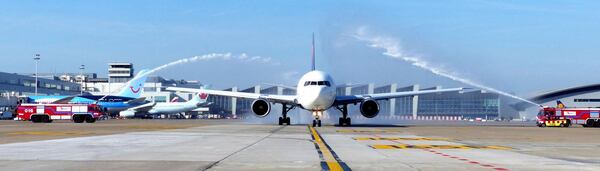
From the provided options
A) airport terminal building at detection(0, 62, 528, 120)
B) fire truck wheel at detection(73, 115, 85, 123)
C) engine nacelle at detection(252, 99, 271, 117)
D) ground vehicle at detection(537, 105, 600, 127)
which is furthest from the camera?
airport terminal building at detection(0, 62, 528, 120)

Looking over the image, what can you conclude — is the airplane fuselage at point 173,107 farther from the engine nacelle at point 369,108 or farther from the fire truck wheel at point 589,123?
the fire truck wheel at point 589,123

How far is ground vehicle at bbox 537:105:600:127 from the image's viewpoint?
239 feet

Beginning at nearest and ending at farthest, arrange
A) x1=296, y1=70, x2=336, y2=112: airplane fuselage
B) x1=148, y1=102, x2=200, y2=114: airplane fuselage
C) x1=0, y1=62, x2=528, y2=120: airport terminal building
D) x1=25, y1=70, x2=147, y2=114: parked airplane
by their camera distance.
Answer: x1=296, y1=70, x2=336, y2=112: airplane fuselage
x1=0, y1=62, x2=528, y2=120: airport terminal building
x1=25, y1=70, x2=147, y2=114: parked airplane
x1=148, y1=102, x2=200, y2=114: airplane fuselage

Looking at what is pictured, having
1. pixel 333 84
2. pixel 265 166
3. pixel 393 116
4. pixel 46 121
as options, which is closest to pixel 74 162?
pixel 265 166

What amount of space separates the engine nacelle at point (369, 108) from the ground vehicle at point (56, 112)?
101 ft

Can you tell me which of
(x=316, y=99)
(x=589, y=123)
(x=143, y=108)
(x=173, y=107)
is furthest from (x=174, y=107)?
(x=316, y=99)

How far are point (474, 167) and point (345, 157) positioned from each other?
4.36 meters

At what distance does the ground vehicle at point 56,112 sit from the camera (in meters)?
73.2

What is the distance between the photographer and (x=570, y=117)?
242ft

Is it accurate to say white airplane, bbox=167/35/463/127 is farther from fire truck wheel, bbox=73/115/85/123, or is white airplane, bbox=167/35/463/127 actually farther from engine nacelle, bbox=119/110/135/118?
A: engine nacelle, bbox=119/110/135/118

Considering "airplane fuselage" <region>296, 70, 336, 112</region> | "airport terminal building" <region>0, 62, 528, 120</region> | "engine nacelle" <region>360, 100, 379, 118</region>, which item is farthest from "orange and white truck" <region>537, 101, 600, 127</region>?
"airplane fuselage" <region>296, 70, 336, 112</region>

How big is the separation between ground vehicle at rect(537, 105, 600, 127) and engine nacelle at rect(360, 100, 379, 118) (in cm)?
2358

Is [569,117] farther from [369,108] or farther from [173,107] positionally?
[173,107]

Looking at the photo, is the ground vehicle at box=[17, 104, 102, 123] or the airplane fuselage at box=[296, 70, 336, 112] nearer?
the airplane fuselage at box=[296, 70, 336, 112]
